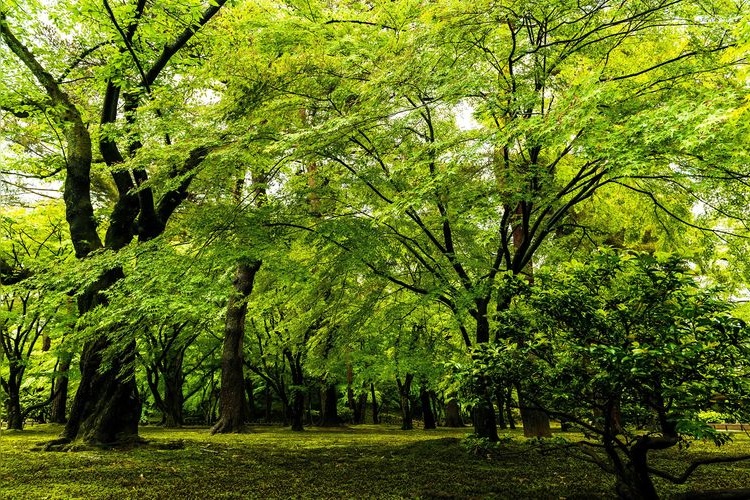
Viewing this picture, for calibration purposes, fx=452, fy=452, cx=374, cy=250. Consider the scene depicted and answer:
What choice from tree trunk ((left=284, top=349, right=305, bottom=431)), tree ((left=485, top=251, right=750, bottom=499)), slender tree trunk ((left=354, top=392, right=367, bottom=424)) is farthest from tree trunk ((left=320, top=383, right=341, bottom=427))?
tree ((left=485, top=251, right=750, bottom=499))

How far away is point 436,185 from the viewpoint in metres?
6.45

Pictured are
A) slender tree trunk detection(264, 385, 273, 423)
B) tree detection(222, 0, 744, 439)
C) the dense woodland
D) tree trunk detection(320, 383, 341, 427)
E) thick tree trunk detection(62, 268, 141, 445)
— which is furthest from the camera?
slender tree trunk detection(264, 385, 273, 423)

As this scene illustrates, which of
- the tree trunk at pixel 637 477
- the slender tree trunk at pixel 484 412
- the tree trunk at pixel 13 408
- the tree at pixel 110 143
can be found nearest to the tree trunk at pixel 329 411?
the tree trunk at pixel 13 408

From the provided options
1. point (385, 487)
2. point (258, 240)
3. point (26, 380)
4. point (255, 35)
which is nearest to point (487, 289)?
point (385, 487)

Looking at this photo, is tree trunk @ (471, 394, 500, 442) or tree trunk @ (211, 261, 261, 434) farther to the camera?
tree trunk @ (211, 261, 261, 434)

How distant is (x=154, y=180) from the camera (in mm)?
7711

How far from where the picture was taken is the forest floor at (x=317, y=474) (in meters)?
5.80

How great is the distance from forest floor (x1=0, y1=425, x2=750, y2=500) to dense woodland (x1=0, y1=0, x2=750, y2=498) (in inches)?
32.5

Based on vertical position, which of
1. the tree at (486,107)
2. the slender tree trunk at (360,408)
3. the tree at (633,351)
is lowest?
the slender tree trunk at (360,408)

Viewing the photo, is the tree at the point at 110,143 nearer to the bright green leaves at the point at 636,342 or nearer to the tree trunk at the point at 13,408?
the bright green leaves at the point at 636,342

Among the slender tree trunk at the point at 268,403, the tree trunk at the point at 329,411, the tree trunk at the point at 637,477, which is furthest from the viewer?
the slender tree trunk at the point at 268,403

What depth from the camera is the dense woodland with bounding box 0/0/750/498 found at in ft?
13.9

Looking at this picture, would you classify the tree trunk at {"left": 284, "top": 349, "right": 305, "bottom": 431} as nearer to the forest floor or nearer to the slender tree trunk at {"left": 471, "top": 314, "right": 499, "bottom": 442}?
the forest floor

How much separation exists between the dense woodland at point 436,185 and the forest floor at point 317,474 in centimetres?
83
